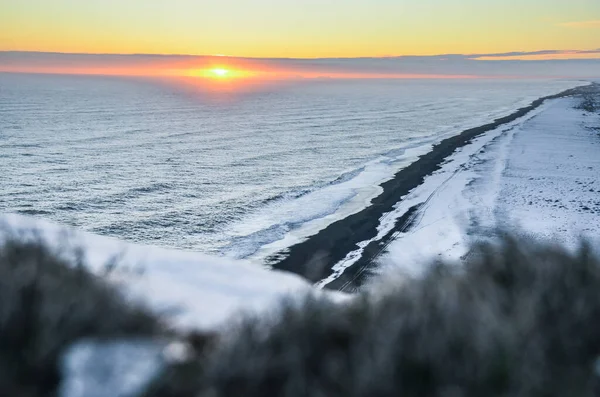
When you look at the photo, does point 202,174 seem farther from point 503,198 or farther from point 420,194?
point 503,198

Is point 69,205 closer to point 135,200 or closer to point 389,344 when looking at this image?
point 135,200

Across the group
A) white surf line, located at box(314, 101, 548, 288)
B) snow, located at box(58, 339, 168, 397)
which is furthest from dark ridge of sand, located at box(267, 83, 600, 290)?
snow, located at box(58, 339, 168, 397)

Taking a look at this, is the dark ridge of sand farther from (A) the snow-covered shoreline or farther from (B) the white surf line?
(A) the snow-covered shoreline

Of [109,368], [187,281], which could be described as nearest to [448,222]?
[187,281]

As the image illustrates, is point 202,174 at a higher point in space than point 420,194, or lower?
lower

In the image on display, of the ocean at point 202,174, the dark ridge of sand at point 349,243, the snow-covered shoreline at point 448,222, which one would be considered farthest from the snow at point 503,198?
the ocean at point 202,174

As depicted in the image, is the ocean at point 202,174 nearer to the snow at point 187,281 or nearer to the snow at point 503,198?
the snow at point 503,198
